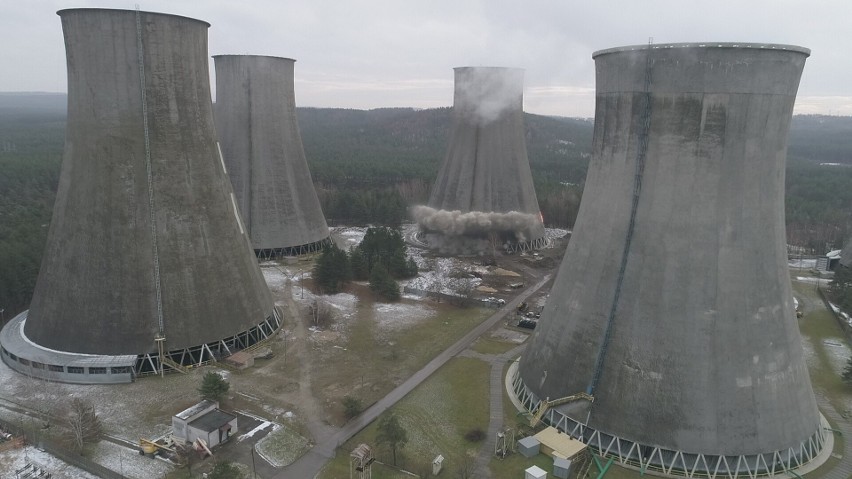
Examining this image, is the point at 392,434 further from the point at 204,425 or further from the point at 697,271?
the point at 697,271

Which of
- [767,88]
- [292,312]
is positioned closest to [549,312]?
[767,88]

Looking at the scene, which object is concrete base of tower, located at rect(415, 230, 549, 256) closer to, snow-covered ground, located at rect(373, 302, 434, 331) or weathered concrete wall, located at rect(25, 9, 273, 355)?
snow-covered ground, located at rect(373, 302, 434, 331)

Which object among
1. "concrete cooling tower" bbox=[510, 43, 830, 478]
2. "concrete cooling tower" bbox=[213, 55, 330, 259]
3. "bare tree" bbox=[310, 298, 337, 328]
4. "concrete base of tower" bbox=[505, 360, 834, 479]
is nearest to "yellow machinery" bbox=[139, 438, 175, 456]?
"bare tree" bbox=[310, 298, 337, 328]

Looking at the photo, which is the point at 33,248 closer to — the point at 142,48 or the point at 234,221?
the point at 234,221

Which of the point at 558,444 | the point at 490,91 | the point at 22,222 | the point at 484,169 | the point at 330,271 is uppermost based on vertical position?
the point at 490,91

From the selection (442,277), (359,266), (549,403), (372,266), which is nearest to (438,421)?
(549,403)

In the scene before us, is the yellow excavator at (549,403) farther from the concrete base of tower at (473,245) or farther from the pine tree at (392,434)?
the concrete base of tower at (473,245)
